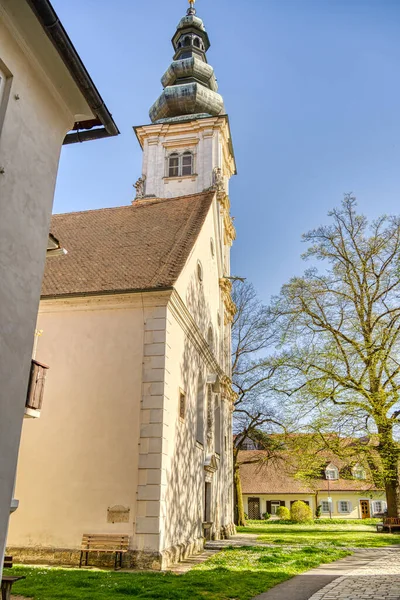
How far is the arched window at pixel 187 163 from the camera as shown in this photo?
31.9m

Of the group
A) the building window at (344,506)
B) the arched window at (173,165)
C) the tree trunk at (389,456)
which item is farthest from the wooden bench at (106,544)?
the building window at (344,506)

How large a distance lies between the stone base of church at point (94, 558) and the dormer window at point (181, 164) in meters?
23.3

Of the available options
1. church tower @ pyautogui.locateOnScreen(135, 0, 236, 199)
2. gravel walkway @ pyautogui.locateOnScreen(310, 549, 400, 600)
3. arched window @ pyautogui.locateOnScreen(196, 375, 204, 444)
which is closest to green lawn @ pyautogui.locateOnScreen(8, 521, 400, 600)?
gravel walkway @ pyautogui.locateOnScreen(310, 549, 400, 600)

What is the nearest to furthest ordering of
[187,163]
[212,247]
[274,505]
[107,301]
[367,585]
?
[367,585] → [107,301] → [212,247] → [187,163] → [274,505]

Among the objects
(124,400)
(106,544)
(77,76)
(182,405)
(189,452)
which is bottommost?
(106,544)

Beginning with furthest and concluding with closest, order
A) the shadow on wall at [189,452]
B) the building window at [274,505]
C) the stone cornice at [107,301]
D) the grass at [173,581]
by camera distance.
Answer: the building window at [274,505] → the stone cornice at [107,301] → the shadow on wall at [189,452] → the grass at [173,581]

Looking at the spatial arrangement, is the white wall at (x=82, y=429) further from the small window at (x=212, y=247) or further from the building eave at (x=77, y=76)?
the small window at (x=212, y=247)

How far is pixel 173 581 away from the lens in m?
10.1

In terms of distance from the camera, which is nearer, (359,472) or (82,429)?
(82,429)

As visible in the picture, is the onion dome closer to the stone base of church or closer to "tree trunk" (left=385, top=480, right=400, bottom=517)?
"tree trunk" (left=385, top=480, right=400, bottom=517)

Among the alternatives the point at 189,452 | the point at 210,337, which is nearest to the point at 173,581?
the point at 189,452

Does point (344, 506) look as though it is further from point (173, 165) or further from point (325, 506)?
point (173, 165)

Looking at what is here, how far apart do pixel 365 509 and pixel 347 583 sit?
47.7m

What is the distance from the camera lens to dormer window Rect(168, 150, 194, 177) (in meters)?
31.9
